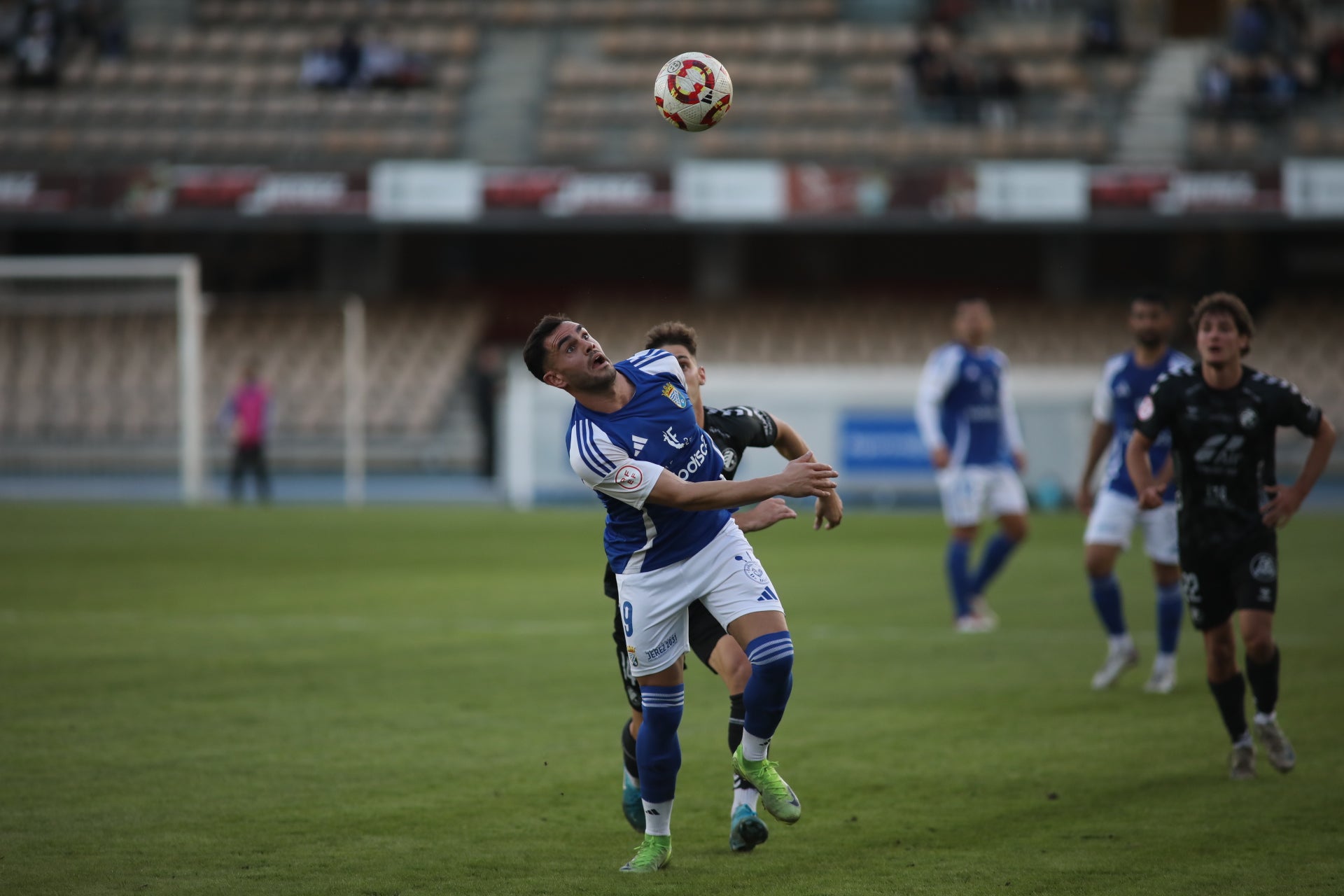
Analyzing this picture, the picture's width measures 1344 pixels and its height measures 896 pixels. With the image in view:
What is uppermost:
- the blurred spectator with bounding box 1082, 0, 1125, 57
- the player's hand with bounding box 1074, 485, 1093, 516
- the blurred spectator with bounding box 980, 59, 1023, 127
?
the blurred spectator with bounding box 1082, 0, 1125, 57

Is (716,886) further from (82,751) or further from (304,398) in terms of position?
(304,398)

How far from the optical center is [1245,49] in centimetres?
3247

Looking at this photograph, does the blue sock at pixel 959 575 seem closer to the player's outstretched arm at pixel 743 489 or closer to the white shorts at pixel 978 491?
the white shorts at pixel 978 491

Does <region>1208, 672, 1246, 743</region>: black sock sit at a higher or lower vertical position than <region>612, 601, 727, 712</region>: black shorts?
lower

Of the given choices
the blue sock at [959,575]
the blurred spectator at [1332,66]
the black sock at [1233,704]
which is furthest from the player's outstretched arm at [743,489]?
the blurred spectator at [1332,66]

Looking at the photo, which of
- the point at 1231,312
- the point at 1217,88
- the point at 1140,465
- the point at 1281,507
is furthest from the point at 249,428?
the point at 1281,507

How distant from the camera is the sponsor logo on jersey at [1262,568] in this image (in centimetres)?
682

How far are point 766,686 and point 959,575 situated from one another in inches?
260

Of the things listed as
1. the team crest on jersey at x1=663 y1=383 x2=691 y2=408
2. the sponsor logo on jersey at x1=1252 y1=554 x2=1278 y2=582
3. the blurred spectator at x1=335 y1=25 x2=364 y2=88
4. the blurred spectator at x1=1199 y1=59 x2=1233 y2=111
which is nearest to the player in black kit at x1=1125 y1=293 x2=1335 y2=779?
the sponsor logo on jersey at x1=1252 y1=554 x2=1278 y2=582

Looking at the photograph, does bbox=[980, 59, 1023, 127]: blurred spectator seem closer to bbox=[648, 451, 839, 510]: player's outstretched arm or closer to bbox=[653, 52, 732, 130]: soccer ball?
bbox=[653, 52, 732, 130]: soccer ball

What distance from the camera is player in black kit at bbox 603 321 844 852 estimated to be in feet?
19.0

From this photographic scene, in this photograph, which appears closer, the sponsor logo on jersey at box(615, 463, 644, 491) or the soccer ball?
the sponsor logo on jersey at box(615, 463, 644, 491)

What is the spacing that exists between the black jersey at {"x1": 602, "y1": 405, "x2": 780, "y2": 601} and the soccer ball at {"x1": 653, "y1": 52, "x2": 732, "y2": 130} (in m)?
1.51

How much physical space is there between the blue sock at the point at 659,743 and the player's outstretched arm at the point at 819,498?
0.84 meters
